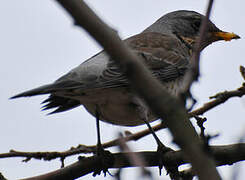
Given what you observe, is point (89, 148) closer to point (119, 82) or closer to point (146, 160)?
point (146, 160)

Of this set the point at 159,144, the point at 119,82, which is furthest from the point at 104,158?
the point at 119,82

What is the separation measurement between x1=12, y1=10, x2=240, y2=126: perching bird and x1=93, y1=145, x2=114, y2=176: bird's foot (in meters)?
0.61

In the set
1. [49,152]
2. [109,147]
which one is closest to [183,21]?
[109,147]

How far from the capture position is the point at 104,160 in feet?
15.2

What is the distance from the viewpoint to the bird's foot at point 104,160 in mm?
4621

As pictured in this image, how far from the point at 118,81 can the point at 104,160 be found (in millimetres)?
875

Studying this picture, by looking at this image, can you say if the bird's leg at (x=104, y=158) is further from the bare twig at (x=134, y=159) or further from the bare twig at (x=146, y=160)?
the bare twig at (x=134, y=159)

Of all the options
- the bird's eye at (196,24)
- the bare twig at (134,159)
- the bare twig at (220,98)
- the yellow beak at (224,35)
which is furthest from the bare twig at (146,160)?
the bird's eye at (196,24)

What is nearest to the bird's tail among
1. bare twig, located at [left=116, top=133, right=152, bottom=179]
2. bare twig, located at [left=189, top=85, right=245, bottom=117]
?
bare twig, located at [left=189, top=85, right=245, bottom=117]

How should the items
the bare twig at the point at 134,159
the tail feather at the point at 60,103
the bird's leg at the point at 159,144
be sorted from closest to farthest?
the bare twig at the point at 134,159 < the bird's leg at the point at 159,144 < the tail feather at the point at 60,103

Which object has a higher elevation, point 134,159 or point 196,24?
point 134,159

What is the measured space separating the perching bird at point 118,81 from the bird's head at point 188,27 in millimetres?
17

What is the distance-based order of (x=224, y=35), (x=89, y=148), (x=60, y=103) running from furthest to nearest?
1. (x=224, y=35)
2. (x=60, y=103)
3. (x=89, y=148)

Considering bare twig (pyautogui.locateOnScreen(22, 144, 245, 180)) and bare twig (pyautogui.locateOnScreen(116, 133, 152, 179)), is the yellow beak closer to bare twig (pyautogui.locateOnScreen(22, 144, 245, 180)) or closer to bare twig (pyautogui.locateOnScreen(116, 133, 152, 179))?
bare twig (pyautogui.locateOnScreen(22, 144, 245, 180))
